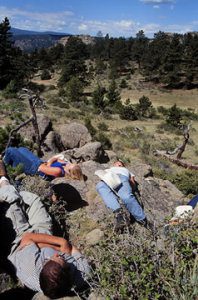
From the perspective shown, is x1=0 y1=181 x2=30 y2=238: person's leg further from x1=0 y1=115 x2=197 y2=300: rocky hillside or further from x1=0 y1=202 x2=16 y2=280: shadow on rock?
x1=0 y1=115 x2=197 y2=300: rocky hillside

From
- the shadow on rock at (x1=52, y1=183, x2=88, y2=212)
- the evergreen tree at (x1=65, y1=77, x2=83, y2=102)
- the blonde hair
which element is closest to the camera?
the shadow on rock at (x1=52, y1=183, x2=88, y2=212)

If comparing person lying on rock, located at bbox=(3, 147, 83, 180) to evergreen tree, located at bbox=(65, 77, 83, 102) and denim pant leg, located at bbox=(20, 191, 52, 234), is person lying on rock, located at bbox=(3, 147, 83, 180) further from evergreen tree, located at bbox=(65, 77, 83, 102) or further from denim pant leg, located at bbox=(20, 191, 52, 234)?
evergreen tree, located at bbox=(65, 77, 83, 102)

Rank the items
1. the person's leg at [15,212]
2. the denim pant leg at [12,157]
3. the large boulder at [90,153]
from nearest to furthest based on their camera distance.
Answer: the person's leg at [15,212] → the denim pant leg at [12,157] → the large boulder at [90,153]

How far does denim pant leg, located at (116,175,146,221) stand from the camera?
6.21 meters

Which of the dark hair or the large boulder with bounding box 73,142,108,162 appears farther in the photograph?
the large boulder with bounding box 73,142,108,162

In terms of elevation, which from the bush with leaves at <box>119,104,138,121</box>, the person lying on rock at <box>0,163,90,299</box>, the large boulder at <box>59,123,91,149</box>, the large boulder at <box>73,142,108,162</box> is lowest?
the bush with leaves at <box>119,104,138,121</box>

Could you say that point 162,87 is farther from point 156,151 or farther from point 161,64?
point 156,151

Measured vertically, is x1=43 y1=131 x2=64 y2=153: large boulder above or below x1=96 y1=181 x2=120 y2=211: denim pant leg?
below

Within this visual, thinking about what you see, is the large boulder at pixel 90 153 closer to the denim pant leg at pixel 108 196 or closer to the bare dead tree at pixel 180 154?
the denim pant leg at pixel 108 196

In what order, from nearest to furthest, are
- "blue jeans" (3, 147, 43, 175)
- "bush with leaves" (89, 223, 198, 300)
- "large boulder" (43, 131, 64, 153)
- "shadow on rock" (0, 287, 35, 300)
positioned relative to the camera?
1. "bush with leaves" (89, 223, 198, 300)
2. "shadow on rock" (0, 287, 35, 300)
3. "blue jeans" (3, 147, 43, 175)
4. "large boulder" (43, 131, 64, 153)

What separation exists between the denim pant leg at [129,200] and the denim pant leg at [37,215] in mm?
1680

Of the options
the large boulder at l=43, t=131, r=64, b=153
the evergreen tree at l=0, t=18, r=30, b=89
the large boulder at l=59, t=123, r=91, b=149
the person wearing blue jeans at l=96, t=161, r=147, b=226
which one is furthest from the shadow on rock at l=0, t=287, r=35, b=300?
the evergreen tree at l=0, t=18, r=30, b=89

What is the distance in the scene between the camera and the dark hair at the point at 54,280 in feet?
12.1

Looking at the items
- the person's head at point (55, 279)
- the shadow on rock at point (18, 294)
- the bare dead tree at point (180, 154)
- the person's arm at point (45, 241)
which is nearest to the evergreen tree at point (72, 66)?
the bare dead tree at point (180, 154)
